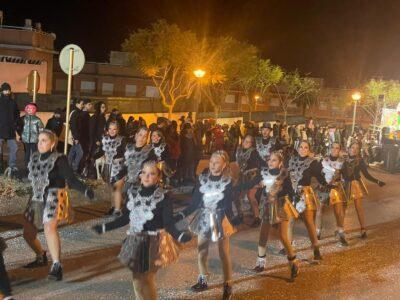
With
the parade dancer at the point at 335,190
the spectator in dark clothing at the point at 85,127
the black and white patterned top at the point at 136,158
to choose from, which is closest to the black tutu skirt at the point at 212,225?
the black and white patterned top at the point at 136,158

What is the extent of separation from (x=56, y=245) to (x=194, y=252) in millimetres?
2456

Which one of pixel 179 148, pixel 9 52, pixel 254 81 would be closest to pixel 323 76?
pixel 254 81

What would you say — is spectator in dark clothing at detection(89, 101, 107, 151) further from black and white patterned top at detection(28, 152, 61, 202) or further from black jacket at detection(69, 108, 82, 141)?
black and white patterned top at detection(28, 152, 61, 202)

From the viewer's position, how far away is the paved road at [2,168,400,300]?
21.6ft

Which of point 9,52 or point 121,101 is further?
point 9,52

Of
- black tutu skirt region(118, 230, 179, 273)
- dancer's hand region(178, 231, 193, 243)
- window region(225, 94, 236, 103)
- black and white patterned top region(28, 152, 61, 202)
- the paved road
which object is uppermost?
window region(225, 94, 236, 103)

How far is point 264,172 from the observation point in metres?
7.74

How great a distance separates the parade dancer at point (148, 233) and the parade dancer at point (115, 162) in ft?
12.9

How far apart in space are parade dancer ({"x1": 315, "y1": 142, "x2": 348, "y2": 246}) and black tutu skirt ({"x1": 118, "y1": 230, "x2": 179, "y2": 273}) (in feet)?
15.1

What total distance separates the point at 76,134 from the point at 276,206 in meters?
6.12

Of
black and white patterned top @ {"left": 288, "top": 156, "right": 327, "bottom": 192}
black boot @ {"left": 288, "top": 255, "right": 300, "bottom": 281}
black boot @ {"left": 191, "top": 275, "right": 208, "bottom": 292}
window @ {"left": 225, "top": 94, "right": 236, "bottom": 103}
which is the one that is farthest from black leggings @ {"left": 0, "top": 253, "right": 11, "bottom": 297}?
window @ {"left": 225, "top": 94, "right": 236, "bottom": 103}

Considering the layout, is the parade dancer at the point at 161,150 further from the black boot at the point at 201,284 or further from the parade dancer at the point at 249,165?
the black boot at the point at 201,284

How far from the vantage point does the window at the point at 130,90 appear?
48.2 metres

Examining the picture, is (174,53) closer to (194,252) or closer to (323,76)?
(194,252)
